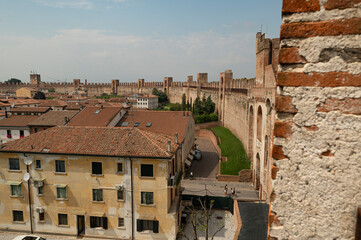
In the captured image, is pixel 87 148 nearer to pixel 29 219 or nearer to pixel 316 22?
pixel 29 219

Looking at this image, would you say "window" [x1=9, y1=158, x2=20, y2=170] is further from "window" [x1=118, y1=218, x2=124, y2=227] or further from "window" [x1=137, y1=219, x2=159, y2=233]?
"window" [x1=137, y1=219, x2=159, y2=233]

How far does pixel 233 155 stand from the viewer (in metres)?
29.2

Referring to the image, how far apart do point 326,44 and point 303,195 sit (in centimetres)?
151

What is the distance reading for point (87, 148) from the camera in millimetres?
17047

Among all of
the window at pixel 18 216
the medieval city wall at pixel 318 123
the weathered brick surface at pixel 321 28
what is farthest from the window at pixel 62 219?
the weathered brick surface at pixel 321 28

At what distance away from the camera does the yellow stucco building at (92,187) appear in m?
16.2

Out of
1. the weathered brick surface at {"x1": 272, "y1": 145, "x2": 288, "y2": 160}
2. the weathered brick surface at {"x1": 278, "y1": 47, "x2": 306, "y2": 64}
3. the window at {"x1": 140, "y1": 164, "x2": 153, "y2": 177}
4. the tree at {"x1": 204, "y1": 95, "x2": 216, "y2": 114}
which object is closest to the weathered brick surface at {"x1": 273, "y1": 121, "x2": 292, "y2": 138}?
the weathered brick surface at {"x1": 272, "y1": 145, "x2": 288, "y2": 160}

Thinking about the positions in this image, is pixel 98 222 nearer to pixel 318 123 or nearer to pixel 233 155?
pixel 233 155

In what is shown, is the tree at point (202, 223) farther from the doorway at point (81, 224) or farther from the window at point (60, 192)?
the window at point (60, 192)

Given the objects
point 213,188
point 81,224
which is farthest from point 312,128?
point 213,188

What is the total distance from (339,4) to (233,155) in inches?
1085

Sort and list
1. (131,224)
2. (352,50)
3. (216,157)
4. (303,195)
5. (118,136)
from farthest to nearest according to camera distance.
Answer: (216,157), (118,136), (131,224), (303,195), (352,50)

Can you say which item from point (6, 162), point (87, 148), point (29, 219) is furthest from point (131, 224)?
point (6, 162)

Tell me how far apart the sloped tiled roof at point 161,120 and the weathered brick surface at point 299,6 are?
2362 cm
